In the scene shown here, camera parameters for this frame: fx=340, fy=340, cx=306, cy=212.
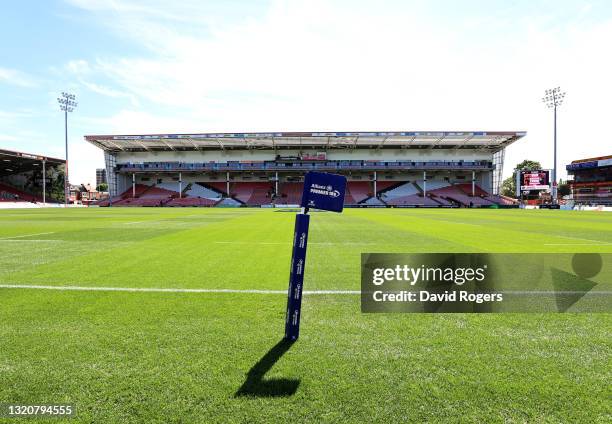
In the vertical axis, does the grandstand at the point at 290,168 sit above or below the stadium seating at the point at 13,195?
above

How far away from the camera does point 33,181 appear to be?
71.2 meters

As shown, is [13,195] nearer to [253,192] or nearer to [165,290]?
[253,192]

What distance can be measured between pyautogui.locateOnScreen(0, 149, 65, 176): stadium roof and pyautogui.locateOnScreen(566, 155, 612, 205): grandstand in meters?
111

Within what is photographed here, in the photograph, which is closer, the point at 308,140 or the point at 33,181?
the point at 308,140

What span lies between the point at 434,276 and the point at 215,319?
3.97 m

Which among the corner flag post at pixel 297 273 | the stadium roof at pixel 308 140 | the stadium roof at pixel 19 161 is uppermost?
the stadium roof at pixel 308 140

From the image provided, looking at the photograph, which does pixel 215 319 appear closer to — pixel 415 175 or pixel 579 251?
pixel 579 251

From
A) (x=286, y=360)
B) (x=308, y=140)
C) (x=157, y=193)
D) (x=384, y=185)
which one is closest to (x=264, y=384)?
(x=286, y=360)

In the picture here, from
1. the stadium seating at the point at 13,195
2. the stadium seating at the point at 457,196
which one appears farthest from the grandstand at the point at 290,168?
the stadium seating at the point at 13,195

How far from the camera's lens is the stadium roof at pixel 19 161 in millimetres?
57531

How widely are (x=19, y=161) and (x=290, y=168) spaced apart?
5020 centimetres

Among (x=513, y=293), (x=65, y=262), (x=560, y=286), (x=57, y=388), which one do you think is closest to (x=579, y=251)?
(x=560, y=286)

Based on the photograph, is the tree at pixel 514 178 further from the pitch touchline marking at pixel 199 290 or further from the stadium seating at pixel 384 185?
the pitch touchline marking at pixel 199 290

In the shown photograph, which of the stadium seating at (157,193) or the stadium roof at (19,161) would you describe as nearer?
the stadium roof at (19,161)
